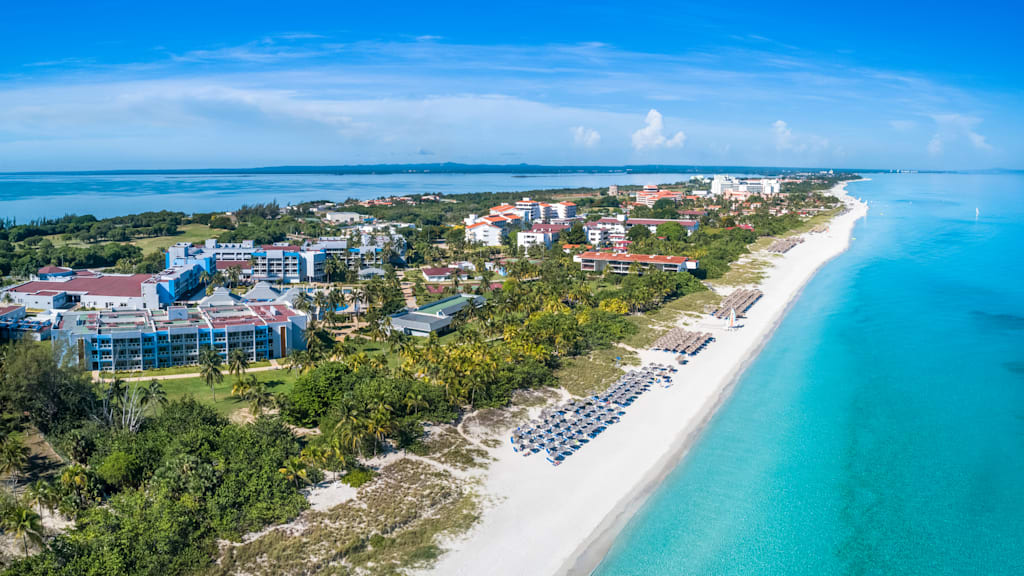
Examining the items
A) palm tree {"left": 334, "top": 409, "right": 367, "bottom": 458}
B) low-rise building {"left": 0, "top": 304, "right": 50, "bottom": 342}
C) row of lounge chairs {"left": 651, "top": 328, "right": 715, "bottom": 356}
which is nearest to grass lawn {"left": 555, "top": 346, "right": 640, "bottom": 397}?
row of lounge chairs {"left": 651, "top": 328, "right": 715, "bottom": 356}

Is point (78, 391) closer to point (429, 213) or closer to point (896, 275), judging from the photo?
point (896, 275)

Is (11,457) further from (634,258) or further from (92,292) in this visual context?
(634,258)

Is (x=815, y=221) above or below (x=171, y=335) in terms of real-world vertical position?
above

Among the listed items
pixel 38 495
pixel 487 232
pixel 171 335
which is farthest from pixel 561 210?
pixel 38 495

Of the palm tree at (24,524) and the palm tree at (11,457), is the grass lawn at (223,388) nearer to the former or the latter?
the palm tree at (11,457)

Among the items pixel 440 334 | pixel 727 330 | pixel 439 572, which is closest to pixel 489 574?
pixel 439 572

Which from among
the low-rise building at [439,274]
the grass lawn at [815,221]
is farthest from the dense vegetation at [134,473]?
the grass lawn at [815,221]
